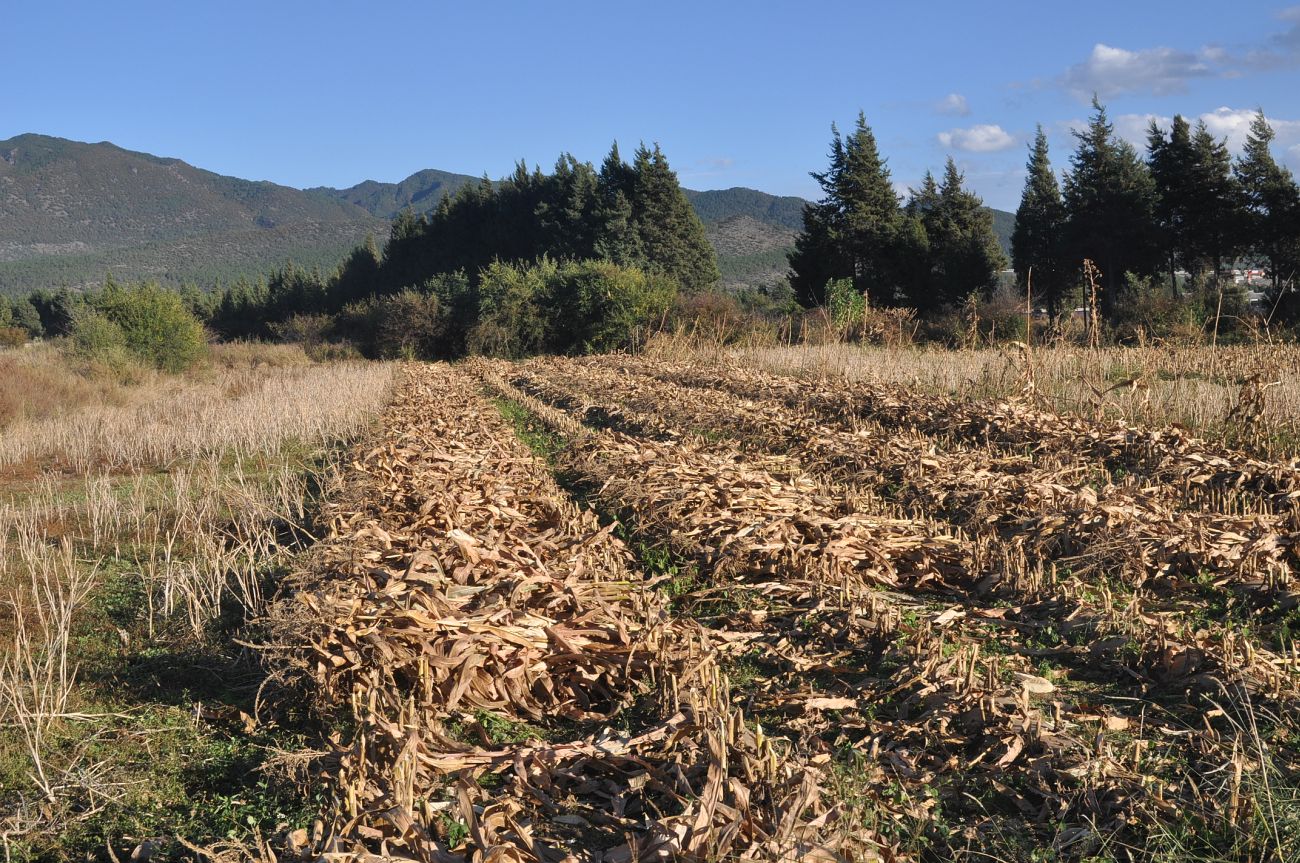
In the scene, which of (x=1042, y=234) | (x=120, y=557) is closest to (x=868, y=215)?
(x=1042, y=234)

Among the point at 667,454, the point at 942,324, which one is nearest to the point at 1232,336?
the point at 942,324

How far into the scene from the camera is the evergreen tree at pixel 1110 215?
34156 mm

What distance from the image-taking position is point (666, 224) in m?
49.9

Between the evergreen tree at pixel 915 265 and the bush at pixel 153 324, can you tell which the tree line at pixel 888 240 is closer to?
the evergreen tree at pixel 915 265

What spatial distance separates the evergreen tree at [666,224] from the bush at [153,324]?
24.0 m

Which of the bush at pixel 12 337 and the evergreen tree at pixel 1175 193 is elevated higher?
the evergreen tree at pixel 1175 193

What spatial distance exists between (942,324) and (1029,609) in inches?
987

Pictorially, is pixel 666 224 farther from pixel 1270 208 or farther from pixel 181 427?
pixel 181 427

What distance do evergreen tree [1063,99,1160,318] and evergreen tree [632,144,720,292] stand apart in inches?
741

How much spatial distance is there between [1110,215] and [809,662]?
34.8 meters

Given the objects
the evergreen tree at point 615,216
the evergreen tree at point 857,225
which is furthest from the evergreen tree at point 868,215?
the evergreen tree at point 615,216

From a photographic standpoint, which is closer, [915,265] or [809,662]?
[809,662]

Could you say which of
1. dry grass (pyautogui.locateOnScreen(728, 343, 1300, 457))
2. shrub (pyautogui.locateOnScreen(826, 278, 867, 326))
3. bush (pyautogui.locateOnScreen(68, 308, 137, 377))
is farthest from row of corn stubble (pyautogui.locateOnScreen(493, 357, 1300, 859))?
bush (pyautogui.locateOnScreen(68, 308, 137, 377))

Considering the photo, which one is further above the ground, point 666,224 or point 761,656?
point 666,224
